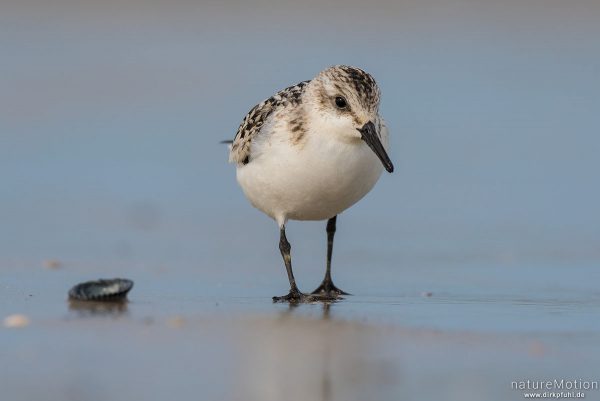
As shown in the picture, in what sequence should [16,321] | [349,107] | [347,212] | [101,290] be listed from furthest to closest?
[347,212] < [349,107] < [101,290] < [16,321]

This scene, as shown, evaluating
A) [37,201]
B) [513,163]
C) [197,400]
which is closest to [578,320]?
[197,400]

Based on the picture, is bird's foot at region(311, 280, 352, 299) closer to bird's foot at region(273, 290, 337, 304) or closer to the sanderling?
the sanderling

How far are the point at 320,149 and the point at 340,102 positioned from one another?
31cm

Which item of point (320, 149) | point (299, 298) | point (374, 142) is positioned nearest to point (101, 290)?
point (299, 298)

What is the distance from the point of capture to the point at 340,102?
809cm

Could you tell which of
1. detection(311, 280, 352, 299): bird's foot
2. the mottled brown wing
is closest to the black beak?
the mottled brown wing

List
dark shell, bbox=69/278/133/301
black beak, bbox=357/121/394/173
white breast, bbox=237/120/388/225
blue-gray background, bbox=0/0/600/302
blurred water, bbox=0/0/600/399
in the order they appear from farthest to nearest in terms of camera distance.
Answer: blue-gray background, bbox=0/0/600/302 → blurred water, bbox=0/0/600/399 → white breast, bbox=237/120/388/225 → black beak, bbox=357/121/394/173 → dark shell, bbox=69/278/133/301

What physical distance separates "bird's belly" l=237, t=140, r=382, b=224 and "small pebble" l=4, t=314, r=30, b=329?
2029 mm

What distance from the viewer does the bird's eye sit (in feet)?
26.5

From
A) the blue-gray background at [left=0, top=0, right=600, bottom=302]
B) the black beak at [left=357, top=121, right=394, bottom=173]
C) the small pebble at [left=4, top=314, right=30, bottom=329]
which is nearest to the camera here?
the small pebble at [left=4, top=314, right=30, bottom=329]

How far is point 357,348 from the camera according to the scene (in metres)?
6.42

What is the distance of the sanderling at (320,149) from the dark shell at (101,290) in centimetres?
100

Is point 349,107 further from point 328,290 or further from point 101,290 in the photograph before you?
point 101,290

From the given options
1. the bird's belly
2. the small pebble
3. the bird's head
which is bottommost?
the small pebble
